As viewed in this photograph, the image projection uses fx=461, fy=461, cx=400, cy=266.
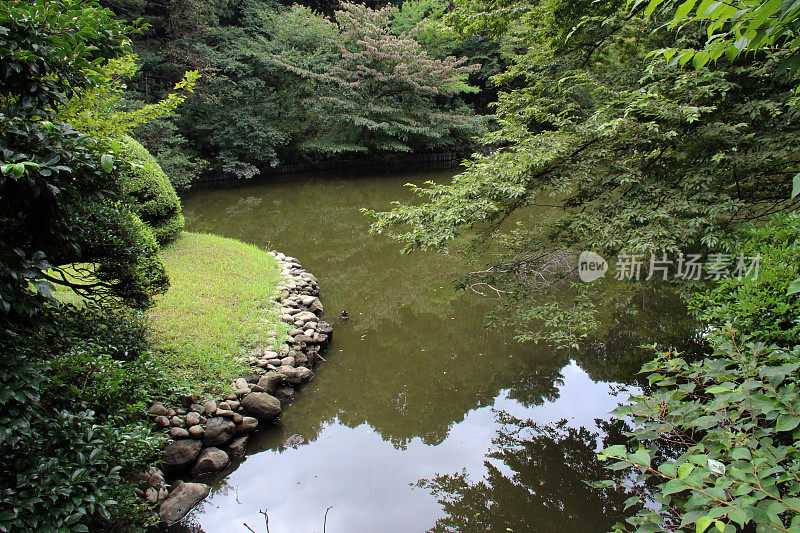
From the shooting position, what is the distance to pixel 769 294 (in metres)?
2.18

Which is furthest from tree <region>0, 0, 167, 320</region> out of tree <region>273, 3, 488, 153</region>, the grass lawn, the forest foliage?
tree <region>273, 3, 488, 153</region>

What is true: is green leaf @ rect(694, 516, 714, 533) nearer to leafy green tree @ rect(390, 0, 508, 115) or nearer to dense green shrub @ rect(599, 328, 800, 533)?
dense green shrub @ rect(599, 328, 800, 533)

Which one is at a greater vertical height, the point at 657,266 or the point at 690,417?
the point at 657,266

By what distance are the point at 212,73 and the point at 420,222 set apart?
1194 cm

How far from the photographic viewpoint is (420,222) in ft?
12.6

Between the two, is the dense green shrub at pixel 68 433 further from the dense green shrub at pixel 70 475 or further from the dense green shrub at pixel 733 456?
the dense green shrub at pixel 733 456

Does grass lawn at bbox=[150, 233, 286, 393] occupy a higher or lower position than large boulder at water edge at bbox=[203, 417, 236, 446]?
higher

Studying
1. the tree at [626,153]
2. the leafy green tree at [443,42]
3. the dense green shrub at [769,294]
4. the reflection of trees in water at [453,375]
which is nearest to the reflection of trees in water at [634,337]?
the reflection of trees in water at [453,375]

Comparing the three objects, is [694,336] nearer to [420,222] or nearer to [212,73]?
[420,222]

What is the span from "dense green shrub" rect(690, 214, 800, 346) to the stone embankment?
10.6 feet

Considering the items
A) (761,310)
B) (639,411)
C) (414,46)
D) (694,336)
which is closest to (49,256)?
(639,411)

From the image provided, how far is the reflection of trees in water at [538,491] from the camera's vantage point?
288 cm

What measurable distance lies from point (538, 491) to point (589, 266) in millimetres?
2724

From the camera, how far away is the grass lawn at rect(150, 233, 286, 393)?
A: 159 inches
